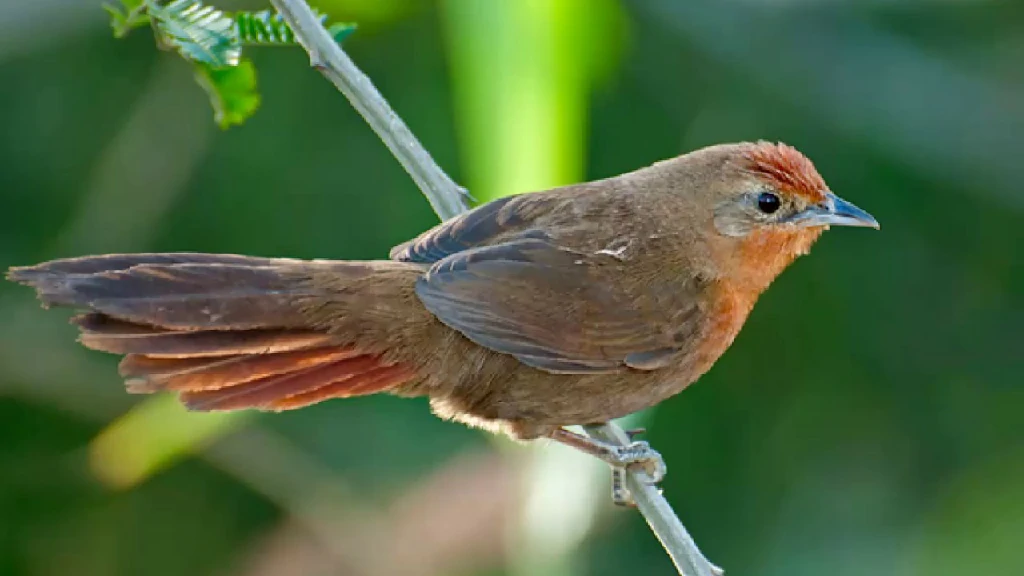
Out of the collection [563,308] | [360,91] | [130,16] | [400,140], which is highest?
[130,16]

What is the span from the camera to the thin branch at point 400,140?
2775 millimetres

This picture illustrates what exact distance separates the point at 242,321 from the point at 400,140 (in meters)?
0.60

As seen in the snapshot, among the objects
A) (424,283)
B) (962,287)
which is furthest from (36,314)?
(962,287)

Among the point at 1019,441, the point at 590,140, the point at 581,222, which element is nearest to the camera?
the point at 581,222

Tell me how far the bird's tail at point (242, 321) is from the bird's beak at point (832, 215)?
1032mm

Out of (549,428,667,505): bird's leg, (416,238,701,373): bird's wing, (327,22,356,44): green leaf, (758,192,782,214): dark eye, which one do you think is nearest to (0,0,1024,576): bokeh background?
(549,428,667,505): bird's leg

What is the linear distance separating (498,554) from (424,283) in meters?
1.94

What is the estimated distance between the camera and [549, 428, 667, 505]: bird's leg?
3319 millimetres

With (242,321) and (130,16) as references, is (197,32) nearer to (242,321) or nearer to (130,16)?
(130,16)

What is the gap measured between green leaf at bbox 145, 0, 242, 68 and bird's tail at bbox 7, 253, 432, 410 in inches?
18.9

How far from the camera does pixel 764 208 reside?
340cm

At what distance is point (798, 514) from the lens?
206 inches

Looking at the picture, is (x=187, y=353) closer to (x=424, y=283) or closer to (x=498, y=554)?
(x=424, y=283)

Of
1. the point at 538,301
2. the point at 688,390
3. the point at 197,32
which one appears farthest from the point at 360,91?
the point at 688,390
